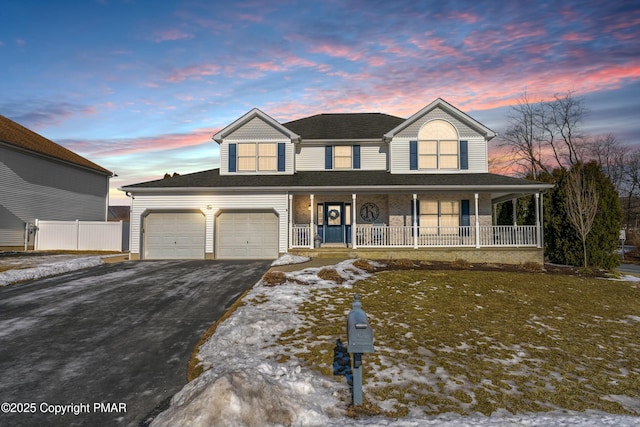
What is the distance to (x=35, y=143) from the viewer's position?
84.6 ft

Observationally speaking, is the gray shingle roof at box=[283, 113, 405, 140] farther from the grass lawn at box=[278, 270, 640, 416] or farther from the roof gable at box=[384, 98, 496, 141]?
the grass lawn at box=[278, 270, 640, 416]

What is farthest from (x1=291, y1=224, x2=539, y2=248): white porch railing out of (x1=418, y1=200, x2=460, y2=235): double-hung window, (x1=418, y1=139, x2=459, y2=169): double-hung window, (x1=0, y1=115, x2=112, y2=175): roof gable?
(x1=0, y1=115, x2=112, y2=175): roof gable

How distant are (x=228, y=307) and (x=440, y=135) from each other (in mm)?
15005

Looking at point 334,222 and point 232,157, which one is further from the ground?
point 232,157

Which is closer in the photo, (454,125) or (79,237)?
(454,125)

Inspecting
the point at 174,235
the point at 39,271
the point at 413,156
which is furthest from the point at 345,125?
the point at 39,271

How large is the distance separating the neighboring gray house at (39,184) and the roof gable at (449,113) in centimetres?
2211

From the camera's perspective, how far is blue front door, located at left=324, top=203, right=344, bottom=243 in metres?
19.8

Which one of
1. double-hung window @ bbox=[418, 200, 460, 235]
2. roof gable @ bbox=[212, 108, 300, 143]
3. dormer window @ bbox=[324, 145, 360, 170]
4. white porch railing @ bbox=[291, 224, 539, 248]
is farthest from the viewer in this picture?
dormer window @ bbox=[324, 145, 360, 170]

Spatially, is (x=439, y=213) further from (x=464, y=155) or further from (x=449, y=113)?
(x=449, y=113)

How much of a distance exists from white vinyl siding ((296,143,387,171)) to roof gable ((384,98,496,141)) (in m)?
1.33

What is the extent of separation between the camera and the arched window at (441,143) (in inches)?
784

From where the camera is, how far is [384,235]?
17.8m

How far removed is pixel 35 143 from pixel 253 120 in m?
16.7
